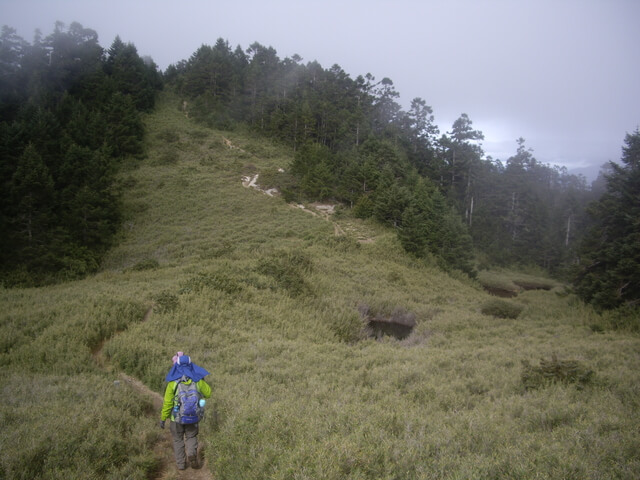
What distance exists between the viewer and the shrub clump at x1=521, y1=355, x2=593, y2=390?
880 centimetres

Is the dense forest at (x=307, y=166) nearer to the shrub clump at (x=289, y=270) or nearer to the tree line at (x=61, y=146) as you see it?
the tree line at (x=61, y=146)

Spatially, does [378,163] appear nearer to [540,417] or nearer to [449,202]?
[449,202]

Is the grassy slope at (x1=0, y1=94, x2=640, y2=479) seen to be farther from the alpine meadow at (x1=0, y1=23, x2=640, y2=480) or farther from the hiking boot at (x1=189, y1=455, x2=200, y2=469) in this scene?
the hiking boot at (x1=189, y1=455, x2=200, y2=469)

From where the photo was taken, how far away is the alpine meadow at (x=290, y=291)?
5656 mm

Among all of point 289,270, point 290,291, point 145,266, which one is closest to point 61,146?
point 145,266

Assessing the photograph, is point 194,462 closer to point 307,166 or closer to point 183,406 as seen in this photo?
point 183,406

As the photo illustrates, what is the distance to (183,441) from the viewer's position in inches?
232

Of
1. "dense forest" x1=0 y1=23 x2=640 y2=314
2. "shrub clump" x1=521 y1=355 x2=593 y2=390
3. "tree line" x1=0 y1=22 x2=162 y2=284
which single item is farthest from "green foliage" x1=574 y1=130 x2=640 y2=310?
"tree line" x1=0 y1=22 x2=162 y2=284

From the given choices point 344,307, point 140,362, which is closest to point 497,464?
point 140,362

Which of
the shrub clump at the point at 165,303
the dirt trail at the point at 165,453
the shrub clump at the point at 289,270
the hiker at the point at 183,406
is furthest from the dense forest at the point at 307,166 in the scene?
the hiker at the point at 183,406

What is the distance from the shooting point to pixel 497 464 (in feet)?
15.3

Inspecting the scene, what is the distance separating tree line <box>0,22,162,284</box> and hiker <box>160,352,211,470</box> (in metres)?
21.3

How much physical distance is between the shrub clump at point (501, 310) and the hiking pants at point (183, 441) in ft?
59.7

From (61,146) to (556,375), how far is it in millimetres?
37083
